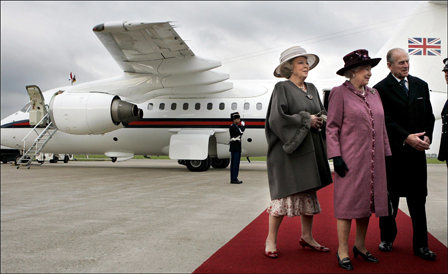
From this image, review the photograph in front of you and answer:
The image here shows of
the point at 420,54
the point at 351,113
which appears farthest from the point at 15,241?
the point at 420,54

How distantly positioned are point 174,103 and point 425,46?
8.94 meters

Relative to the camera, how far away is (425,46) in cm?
1183

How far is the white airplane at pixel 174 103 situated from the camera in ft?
34.0

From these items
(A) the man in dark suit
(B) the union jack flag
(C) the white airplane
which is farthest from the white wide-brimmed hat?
(B) the union jack flag

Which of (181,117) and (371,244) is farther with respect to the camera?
(181,117)

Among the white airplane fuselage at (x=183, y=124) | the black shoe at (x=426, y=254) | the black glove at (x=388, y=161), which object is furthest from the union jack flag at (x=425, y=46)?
the black shoe at (x=426, y=254)

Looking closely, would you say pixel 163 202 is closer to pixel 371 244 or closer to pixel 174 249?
pixel 174 249

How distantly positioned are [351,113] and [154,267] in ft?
6.25

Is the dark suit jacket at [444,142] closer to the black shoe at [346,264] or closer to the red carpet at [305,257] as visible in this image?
the red carpet at [305,257]

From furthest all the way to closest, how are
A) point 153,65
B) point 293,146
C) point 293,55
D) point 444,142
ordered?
point 153,65, point 444,142, point 293,55, point 293,146

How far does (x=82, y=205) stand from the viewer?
181 inches

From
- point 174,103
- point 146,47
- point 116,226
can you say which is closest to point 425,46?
point 174,103

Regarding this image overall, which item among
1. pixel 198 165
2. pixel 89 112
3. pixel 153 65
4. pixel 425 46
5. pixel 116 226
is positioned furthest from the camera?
pixel 198 165

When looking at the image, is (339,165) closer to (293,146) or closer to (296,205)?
(293,146)
